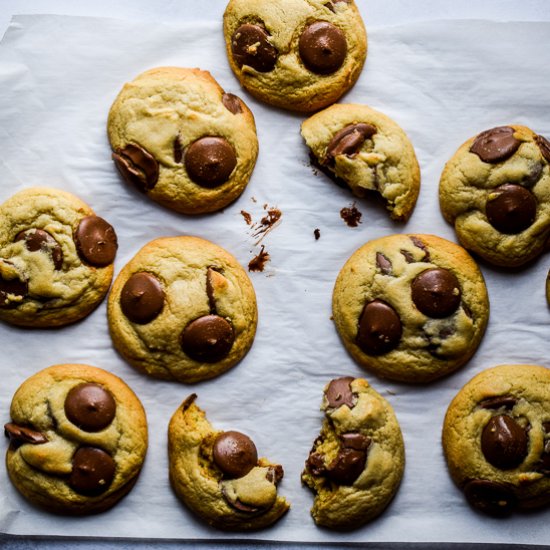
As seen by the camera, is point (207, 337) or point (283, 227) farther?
point (283, 227)

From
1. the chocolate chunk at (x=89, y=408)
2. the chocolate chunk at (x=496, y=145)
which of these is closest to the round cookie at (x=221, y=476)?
the chocolate chunk at (x=89, y=408)

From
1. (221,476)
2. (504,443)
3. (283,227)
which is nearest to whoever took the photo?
(504,443)

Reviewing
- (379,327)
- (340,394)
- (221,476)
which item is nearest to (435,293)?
(379,327)

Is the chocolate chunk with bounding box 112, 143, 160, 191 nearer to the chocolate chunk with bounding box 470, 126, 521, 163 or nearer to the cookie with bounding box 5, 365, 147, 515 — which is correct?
the cookie with bounding box 5, 365, 147, 515

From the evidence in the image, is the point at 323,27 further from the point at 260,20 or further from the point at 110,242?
the point at 110,242

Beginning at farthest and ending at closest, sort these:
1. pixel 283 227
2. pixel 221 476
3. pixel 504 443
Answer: pixel 283 227 < pixel 221 476 < pixel 504 443

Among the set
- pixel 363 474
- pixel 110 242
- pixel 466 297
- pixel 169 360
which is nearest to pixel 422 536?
pixel 363 474

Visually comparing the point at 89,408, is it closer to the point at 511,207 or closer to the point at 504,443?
the point at 504,443
